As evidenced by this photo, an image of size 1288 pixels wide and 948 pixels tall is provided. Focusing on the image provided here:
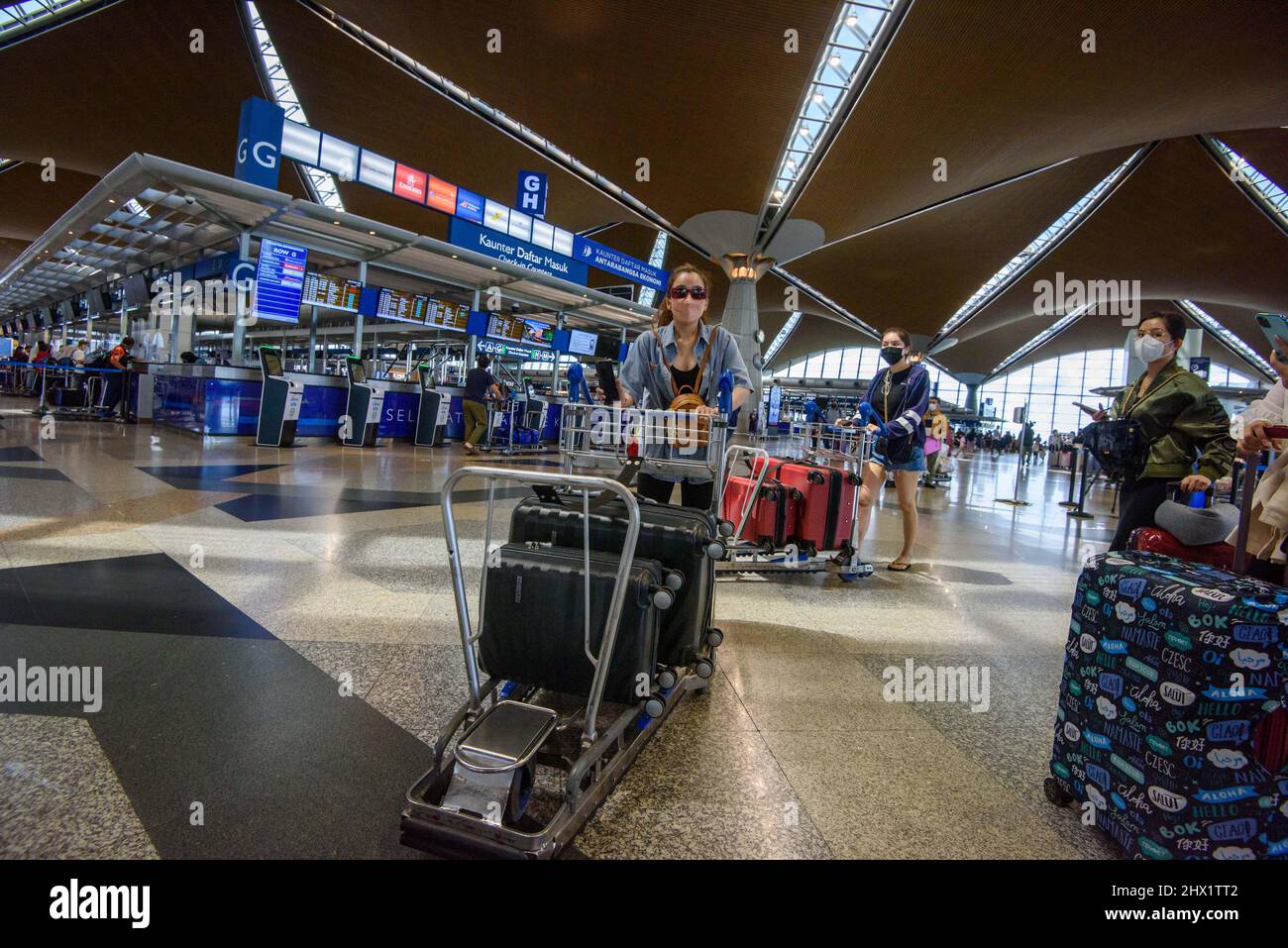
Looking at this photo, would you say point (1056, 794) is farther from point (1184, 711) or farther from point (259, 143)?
point (259, 143)

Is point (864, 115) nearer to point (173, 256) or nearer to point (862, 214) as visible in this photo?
point (862, 214)

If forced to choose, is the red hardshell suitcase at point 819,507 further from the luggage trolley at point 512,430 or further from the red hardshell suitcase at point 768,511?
the luggage trolley at point 512,430

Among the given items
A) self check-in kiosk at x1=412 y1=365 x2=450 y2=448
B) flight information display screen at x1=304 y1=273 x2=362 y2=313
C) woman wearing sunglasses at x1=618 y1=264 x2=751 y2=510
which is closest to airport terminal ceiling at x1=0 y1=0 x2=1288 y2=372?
flight information display screen at x1=304 y1=273 x2=362 y2=313

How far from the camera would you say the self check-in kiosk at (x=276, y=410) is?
34.8 ft

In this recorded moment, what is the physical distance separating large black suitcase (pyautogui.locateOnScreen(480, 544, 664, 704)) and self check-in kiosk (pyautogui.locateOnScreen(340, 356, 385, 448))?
11538 mm

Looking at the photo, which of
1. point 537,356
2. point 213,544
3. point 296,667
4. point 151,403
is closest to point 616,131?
point 537,356

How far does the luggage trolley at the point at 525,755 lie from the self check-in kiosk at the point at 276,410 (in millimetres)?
10510

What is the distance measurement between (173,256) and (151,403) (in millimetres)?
3447

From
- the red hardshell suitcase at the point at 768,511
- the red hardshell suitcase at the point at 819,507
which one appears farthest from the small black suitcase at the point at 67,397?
the red hardshell suitcase at the point at 819,507

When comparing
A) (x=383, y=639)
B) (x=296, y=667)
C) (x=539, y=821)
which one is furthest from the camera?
(x=383, y=639)

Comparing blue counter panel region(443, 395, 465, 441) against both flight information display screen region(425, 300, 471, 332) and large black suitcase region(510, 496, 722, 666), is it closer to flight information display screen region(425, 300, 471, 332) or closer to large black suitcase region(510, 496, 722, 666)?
flight information display screen region(425, 300, 471, 332)

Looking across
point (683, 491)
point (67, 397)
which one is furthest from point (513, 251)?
point (67, 397)

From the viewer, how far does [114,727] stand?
6.31ft

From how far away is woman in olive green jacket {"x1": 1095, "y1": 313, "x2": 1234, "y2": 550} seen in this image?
9.36 ft
